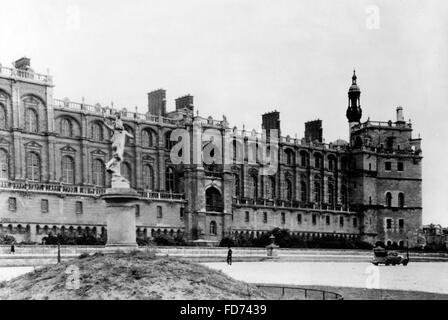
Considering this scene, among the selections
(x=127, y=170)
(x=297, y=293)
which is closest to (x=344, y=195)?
(x=127, y=170)

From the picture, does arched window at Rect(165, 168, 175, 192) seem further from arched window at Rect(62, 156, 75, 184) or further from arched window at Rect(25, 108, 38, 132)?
arched window at Rect(25, 108, 38, 132)

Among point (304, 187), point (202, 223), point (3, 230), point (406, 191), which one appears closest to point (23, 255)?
point (3, 230)

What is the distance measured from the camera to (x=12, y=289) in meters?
16.4

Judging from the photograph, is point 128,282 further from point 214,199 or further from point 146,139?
point 214,199

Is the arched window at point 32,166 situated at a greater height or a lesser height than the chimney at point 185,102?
lesser

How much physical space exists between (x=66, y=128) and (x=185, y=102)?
51.9ft

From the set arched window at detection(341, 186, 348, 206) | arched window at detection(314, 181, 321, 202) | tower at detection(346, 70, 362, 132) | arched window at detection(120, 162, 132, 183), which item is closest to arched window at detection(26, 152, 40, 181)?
arched window at detection(120, 162, 132, 183)

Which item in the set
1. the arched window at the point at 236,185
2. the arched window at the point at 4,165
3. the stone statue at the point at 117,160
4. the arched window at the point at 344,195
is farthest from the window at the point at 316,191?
the stone statue at the point at 117,160

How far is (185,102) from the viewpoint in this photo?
7312 centimetres

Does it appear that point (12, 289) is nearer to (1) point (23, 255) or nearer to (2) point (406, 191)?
(1) point (23, 255)

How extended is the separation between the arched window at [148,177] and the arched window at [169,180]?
1.97 meters

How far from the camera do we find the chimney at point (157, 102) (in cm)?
7238

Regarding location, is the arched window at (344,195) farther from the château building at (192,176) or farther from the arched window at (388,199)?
the arched window at (388,199)

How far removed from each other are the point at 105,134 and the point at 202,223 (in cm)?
1334
